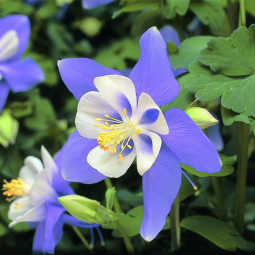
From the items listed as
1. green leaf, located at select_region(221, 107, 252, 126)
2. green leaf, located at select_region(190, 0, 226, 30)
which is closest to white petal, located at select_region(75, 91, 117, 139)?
green leaf, located at select_region(221, 107, 252, 126)

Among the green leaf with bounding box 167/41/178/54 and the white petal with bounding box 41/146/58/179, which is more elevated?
the green leaf with bounding box 167/41/178/54

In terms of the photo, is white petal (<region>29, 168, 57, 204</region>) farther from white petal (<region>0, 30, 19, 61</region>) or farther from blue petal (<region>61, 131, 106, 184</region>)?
white petal (<region>0, 30, 19, 61</region>)

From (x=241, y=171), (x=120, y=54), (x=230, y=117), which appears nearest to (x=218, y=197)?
(x=241, y=171)

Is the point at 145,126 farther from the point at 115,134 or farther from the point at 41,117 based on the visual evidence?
the point at 41,117

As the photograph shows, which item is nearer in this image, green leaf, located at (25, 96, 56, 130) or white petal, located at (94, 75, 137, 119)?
white petal, located at (94, 75, 137, 119)

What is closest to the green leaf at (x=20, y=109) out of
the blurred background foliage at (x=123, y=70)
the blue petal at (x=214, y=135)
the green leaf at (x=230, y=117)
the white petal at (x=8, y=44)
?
the blurred background foliage at (x=123, y=70)

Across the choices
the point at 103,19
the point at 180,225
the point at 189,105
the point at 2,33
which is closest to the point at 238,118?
the point at 189,105
